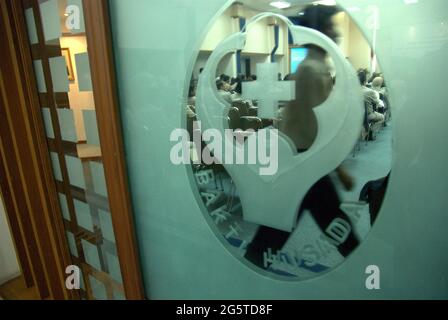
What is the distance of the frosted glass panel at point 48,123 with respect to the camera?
1.50 m

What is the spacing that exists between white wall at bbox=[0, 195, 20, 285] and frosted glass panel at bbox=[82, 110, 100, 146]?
1.33 meters

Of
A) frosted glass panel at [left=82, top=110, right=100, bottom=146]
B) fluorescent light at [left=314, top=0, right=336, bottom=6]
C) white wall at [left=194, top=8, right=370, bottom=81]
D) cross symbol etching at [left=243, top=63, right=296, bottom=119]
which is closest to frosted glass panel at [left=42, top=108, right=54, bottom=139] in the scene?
frosted glass panel at [left=82, top=110, right=100, bottom=146]

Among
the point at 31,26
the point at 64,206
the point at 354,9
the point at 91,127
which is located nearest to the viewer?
the point at 354,9

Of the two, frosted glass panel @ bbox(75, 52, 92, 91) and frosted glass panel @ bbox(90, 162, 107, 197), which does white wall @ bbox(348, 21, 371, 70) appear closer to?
frosted glass panel @ bbox(75, 52, 92, 91)

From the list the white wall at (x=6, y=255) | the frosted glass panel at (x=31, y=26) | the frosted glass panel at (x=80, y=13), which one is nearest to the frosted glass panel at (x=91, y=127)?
the frosted glass panel at (x=80, y=13)

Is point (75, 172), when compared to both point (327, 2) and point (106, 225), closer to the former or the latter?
point (106, 225)

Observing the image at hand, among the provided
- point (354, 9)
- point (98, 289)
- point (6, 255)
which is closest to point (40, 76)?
point (98, 289)

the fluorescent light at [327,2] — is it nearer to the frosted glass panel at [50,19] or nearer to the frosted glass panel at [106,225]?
the frosted glass panel at [50,19]

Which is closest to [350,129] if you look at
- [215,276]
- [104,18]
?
[215,276]

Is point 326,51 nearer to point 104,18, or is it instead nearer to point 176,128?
point 176,128

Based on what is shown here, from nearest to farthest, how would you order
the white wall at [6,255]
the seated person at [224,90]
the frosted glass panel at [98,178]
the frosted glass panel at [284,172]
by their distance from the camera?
the frosted glass panel at [284,172] → the seated person at [224,90] → the frosted glass panel at [98,178] → the white wall at [6,255]

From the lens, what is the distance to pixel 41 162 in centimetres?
159

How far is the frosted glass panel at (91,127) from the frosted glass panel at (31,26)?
477 millimetres

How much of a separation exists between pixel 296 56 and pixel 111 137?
78cm
